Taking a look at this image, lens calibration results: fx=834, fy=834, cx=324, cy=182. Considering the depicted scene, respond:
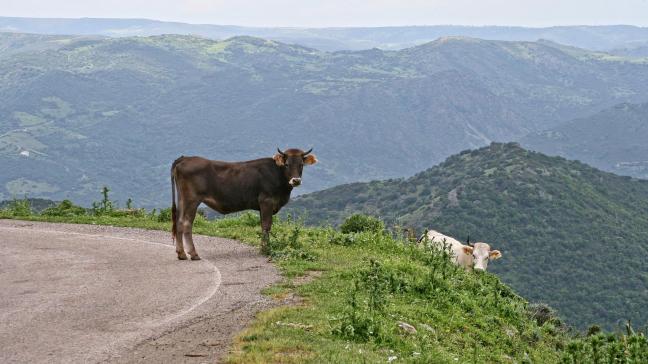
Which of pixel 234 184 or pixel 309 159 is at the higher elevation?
pixel 309 159

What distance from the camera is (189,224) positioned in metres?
18.3

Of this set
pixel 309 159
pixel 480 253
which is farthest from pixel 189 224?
pixel 480 253

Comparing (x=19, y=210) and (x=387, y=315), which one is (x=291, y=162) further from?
(x=19, y=210)

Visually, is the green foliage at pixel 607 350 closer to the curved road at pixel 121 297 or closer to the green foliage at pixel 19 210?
the curved road at pixel 121 297

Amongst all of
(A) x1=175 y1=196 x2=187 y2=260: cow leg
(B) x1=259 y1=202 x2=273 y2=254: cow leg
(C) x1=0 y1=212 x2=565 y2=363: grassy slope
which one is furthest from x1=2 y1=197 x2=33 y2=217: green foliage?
(B) x1=259 y1=202 x2=273 y2=254: cow leg

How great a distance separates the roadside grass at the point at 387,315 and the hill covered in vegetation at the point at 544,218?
8176 cm

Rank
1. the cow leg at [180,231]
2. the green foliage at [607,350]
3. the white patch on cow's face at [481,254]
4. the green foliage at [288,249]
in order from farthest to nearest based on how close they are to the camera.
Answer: the white patch on cow's face at [481,254] → the green foliage at [288,249] → the cow leg at [180,231] → the green foliage at [607,350]

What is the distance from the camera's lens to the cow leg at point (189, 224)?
18.0 meters

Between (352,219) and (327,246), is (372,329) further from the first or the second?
(352,219)

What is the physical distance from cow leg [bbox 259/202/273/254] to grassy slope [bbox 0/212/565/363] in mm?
323

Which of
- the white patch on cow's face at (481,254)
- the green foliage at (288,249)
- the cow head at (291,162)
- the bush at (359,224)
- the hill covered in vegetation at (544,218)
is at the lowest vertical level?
the hill covered in vegetation at (544,218)

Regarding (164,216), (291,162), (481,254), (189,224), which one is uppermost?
(291,162)

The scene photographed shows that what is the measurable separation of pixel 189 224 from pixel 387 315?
705 cm

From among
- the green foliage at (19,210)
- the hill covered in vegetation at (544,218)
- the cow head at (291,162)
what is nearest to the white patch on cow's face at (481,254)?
the cow head at (291,162)
